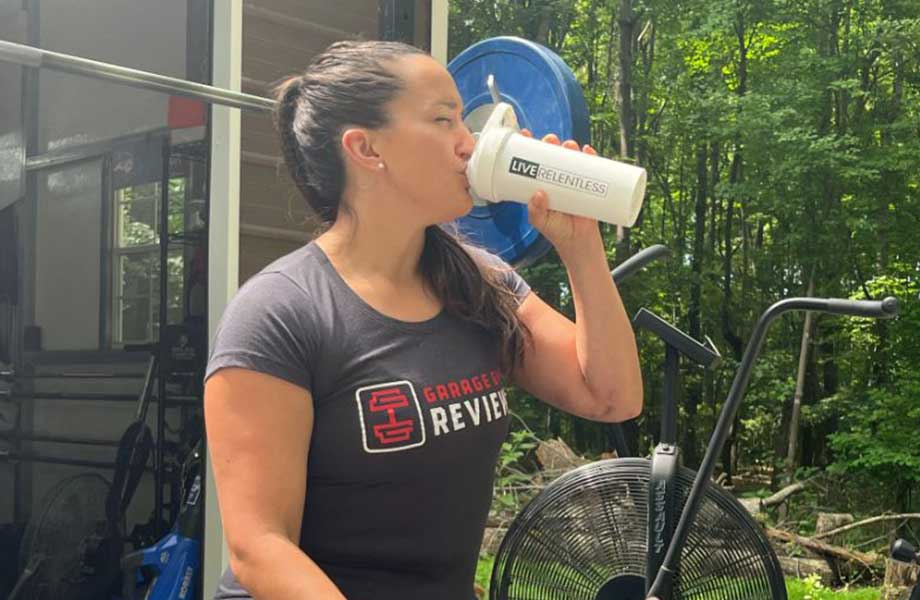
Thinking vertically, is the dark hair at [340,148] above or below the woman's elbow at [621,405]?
above

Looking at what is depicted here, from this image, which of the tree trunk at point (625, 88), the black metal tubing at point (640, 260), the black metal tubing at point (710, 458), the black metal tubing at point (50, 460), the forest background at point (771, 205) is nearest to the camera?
the black metal tubing at point (710, 458)

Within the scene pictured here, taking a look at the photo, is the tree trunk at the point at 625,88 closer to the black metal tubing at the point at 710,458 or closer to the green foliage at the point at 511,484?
the green foliage at the point at 511,484

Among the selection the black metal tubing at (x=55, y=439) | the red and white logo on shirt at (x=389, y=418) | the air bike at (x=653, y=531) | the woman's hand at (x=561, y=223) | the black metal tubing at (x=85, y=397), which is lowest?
the air bike at (x=653, y=531)

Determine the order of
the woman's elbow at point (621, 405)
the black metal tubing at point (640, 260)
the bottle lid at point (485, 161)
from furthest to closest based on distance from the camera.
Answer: the black metal tubing at point (640, 260) → the woman's elbow at point (621, 405) → the bottle lid at point (485, 161)

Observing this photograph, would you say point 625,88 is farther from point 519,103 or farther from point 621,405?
point 621,405

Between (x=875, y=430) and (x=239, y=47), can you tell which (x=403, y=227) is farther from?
(x=875, y=430)

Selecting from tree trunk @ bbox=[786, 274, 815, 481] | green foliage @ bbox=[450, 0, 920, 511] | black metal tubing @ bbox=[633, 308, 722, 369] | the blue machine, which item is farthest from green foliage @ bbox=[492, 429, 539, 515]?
tree trunk @ bbox=[786, 274, 815, 481]

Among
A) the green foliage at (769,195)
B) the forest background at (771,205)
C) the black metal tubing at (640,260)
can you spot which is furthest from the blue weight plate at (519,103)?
the green foliage at (769,195)

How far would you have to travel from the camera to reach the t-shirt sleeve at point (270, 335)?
98 cm

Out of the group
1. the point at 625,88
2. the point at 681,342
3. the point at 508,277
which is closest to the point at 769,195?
the point at 625,88

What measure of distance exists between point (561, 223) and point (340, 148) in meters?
0.25

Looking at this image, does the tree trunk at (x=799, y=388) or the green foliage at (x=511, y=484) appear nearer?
the green foliage at (x=511, y=484)

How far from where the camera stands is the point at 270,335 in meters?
1.00

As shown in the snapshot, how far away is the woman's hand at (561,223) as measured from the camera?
110 cm
